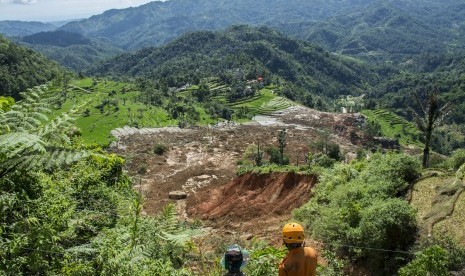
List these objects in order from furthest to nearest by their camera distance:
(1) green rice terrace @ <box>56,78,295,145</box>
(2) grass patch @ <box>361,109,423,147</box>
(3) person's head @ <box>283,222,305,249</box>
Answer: (2) grass patch @ <box>361,109,423,147</box> < (1) green rice terrace @ <box>56,78,295,145</box> < (3) person's head @ <box>283,222,305,249</box>

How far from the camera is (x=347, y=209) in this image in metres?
15.0

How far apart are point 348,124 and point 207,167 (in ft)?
195

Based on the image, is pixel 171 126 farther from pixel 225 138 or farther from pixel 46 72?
pixel 46 72

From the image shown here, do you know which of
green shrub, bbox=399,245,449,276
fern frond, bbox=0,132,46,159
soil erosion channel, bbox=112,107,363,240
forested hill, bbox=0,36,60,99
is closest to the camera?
fern frond, bbox=0,132,46,159

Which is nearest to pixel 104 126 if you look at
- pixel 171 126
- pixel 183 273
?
pixel 171 126

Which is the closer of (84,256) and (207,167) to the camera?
(84,256)

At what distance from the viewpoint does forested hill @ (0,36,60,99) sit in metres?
97.4

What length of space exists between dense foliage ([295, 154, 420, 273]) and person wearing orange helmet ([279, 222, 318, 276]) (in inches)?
194

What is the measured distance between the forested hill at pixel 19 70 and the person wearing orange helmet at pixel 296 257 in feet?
321

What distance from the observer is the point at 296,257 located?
541 centimetres

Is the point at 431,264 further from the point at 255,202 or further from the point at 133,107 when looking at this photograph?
the point at 133,107

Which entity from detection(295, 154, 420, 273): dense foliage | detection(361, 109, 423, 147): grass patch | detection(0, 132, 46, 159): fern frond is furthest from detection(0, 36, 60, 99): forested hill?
detection(0, 132, 46, 159): fern frond

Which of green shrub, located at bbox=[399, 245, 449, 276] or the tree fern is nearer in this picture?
the tree fern

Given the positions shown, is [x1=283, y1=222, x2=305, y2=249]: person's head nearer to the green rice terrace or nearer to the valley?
the valley
